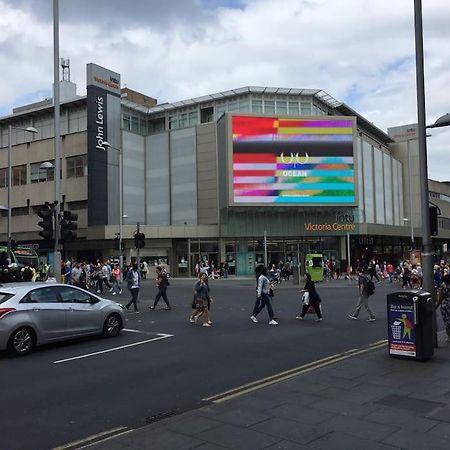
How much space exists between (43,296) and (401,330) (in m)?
7.17

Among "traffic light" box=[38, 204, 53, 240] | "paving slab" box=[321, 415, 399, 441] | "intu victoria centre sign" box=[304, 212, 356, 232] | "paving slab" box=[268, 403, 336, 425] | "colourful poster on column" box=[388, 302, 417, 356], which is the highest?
"intu victoria centre sign" box=[304, 212, 356, 232]

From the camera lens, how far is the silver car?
1067cm

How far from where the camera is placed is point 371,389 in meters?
7.31

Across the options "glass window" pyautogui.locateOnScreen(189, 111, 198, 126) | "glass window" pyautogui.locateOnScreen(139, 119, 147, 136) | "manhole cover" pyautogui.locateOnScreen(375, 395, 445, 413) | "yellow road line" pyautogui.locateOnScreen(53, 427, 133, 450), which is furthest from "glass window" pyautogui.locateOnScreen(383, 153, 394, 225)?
"yellow road line" pyautogui.locateOnScreen(53, 427, 133, 450)

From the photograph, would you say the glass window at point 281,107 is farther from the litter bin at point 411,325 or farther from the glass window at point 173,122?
the litter bin at point 411,325

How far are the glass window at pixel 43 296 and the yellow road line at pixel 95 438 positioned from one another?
5.94 m

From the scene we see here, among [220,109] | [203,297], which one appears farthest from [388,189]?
[203,297]

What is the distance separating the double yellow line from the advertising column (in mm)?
42444

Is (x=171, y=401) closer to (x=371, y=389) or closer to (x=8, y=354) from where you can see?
(x=371, y=389)

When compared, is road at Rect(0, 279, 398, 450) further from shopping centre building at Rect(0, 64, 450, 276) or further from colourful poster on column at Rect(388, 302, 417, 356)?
shopping centre building at Rect(0, 64, 450, 276)

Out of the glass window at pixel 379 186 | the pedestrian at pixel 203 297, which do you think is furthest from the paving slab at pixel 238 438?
the glass window at pixel 379 186

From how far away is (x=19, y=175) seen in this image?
2283 inches

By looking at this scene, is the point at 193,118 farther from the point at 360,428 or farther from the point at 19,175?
the point at 360,428

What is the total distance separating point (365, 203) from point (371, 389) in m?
52.1
